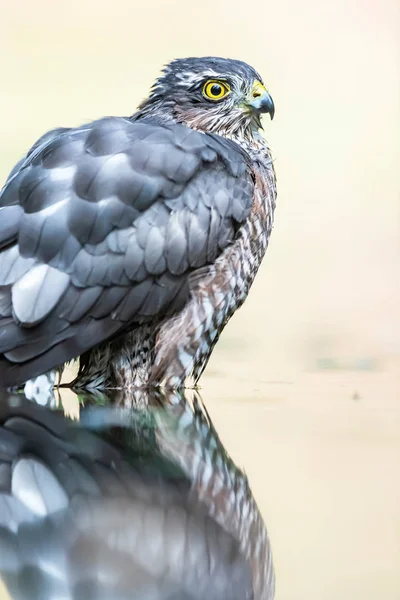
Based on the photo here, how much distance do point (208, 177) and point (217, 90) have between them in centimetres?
83

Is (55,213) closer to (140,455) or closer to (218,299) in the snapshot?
(218,299)

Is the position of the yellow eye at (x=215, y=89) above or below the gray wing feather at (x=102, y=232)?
above

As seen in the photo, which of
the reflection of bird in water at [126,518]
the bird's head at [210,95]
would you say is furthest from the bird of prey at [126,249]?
the reflection of bird in water at [126,518]

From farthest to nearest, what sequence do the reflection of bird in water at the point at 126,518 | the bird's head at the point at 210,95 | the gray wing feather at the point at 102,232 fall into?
the bird's head at the point at 210,95 < the gray wing feather at the point at 102,232 < the reflection of bird in water at the point at 126,518

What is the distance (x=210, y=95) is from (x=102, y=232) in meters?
1.28

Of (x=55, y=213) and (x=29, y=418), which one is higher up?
(x=55, y=213)

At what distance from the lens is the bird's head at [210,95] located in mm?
5250

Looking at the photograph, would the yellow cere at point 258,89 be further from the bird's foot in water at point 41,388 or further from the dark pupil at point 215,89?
the bird's foot in water at point 41,388

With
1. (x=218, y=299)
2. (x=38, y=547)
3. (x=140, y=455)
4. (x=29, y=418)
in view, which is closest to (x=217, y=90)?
(x=218, y=299)

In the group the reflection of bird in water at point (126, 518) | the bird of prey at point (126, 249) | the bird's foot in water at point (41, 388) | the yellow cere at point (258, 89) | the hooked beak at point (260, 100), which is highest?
the yellow cere at point (258, 89)

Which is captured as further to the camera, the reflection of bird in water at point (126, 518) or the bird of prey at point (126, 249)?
the bird of prey at point (126, 249)

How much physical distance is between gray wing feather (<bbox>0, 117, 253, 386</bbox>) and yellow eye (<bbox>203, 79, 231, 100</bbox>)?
633mm

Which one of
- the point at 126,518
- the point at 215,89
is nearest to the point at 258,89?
the point at 215,89

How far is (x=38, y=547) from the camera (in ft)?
7.50
